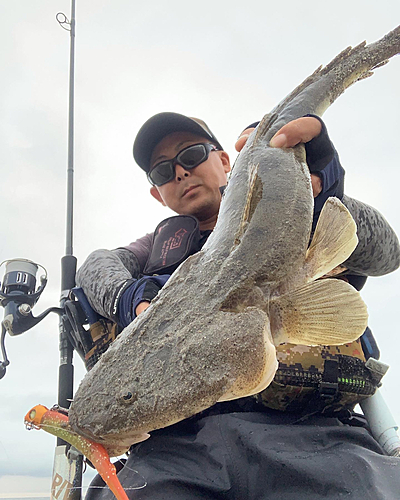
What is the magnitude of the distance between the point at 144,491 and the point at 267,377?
108 centimetres

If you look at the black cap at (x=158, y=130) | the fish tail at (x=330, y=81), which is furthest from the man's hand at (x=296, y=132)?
the black cap at (x=158, y=130)

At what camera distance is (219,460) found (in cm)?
214

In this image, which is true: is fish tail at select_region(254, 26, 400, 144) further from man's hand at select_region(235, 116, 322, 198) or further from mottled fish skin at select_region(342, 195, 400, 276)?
mottled fish skin at select_region(342, 195, 400, 276)

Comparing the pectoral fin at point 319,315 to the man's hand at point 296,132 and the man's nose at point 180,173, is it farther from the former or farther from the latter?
the man's nose at point 180,173

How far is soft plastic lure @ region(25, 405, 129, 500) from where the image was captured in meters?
1.40

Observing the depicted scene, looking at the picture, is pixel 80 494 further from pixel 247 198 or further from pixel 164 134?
pixel 164 134

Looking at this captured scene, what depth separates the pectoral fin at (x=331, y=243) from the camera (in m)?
1.84

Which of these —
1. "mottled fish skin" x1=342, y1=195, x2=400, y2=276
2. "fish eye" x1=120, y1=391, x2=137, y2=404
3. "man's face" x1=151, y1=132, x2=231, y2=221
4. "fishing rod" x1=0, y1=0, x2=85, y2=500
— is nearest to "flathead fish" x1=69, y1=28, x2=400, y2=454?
"fish eye" x1=120, y1=391, x2=137, y2=404

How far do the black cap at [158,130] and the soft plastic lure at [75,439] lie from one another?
2.72 metres

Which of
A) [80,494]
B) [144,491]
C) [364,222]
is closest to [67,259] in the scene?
[80,494]

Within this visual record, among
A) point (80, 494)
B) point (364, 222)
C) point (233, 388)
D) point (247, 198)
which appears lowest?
point (80, 494)

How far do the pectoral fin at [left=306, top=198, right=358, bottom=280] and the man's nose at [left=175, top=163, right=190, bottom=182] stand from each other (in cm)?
177

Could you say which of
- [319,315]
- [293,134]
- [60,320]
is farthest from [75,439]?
[60,320]

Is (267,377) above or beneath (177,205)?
beneath
